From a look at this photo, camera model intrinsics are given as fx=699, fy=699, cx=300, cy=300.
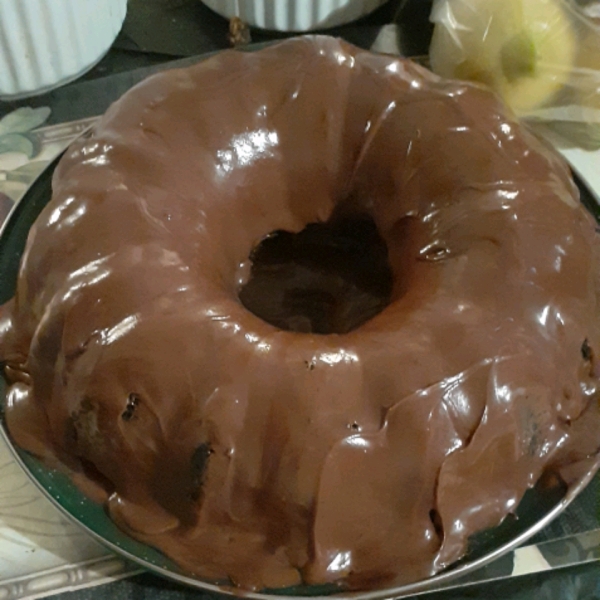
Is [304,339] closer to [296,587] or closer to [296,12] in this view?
[296,587]

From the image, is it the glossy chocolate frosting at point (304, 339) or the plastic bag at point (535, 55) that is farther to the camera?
the plastic bag at point (535, 55)

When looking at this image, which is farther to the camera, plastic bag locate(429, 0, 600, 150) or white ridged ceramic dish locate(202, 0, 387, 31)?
white ridged ceramic dish locate(202, 0, 387, 31)

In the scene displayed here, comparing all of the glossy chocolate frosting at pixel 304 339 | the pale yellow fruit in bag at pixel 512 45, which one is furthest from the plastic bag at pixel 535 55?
the glossy chocolate frosting at pixel 304 339

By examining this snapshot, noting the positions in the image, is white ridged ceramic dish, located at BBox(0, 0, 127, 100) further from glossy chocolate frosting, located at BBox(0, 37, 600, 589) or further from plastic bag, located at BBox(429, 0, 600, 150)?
plastic bag, located at BBox(429, 0, 600, 150)

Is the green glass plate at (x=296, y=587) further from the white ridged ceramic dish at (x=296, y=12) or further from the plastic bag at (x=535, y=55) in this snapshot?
the white ridged ceramic dish at (x=296, y=12)

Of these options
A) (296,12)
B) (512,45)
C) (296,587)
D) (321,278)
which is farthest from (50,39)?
(296,587)

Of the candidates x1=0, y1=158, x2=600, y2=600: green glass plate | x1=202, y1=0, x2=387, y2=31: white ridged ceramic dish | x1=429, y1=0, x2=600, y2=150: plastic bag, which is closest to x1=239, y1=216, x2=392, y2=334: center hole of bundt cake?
x1=0, y1=158, x2=600, y2=600: green glass plate
